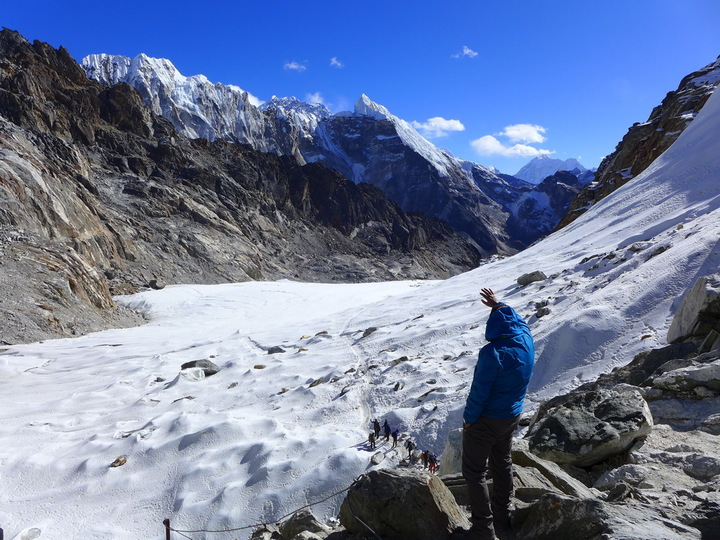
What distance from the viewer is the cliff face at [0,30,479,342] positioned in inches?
1021

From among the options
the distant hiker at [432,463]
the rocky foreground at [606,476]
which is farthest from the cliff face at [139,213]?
the rocky foreground at [606,476]

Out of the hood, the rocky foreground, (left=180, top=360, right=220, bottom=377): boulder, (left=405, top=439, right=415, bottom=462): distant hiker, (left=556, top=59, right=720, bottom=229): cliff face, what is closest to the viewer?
the rocky foreground

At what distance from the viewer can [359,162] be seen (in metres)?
178

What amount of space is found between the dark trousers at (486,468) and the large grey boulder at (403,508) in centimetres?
29

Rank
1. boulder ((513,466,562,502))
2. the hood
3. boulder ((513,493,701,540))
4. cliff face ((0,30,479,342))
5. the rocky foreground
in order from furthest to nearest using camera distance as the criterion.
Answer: cliff face ((0,30,479,342)), boulder ((513,466,562,502)), the hood, the rocky foreground, boulder ((513,493,701,540))

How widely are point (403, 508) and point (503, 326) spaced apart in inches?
64.5

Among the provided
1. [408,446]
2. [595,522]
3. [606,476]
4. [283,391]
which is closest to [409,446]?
[408,446]

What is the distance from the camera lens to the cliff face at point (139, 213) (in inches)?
1021

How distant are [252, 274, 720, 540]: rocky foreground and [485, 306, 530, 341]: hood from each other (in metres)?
1.20

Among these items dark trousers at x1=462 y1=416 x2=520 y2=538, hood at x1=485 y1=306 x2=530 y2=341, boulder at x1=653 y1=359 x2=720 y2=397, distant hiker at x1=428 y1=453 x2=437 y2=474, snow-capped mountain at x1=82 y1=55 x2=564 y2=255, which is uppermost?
snow-capped mountain at x1=82 y1=55 x2=564 y2=255

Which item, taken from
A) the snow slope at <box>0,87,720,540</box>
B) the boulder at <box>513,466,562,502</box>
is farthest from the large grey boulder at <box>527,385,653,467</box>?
the snow slope at <box>0,87,720,540</box>

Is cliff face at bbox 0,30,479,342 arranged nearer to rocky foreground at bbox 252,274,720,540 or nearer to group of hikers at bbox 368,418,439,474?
group of hikers at bbox 368,418,439,474

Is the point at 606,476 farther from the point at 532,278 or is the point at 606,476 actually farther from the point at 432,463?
the point at 532,278

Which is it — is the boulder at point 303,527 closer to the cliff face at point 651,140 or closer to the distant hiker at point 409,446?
the distant hiker at point 409,446
